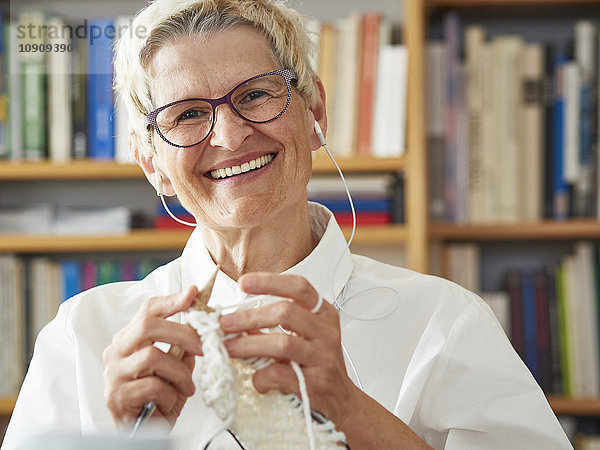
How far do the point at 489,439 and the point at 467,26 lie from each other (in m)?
1.49

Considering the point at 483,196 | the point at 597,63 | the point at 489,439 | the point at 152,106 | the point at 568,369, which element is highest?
the point at 597,63

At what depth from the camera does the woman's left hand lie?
759 mm

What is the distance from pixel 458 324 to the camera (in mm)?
1100

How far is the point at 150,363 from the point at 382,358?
17.8 inches

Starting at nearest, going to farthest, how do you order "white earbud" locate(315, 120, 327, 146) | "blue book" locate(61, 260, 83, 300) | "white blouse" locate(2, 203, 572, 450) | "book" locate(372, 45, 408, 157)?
"white blouse" locate(2, 203, 572, 450) < "white earbud" locate(315, 120, 327, 146) < "book" locate(372, 45, 408, 157) < "blue book" locate(61, 260, 83, 300)

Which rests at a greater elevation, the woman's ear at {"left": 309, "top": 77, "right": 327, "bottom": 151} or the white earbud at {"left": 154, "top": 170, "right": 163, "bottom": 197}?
the woman's ear at {"left": 309, "top": 77, "right": 327, "bottom": 151}

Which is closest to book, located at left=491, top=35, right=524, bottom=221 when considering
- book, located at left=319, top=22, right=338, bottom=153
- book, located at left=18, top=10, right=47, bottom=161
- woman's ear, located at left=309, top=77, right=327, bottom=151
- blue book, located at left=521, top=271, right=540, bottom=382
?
blue book, located at left=521, top=271, right=540, bottom=382

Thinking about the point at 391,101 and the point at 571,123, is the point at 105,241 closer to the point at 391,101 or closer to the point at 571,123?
the point at 391,101

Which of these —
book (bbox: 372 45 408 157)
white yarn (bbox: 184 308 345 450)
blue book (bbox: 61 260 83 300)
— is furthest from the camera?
blue book (bbox: 61 260 83 300)

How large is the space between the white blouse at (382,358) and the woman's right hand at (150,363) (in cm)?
26

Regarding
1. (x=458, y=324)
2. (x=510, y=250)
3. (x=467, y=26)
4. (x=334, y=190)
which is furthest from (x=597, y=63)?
(x=458, y=324)

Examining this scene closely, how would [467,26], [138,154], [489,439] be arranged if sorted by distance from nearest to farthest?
1. [489,439]
2. [138,154]
3. [467,26]

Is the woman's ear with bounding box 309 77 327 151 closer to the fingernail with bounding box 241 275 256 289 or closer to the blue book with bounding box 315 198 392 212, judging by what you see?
the fingernail with bounding box 241 275 256 289

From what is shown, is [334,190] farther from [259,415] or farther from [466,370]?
[259,415]
